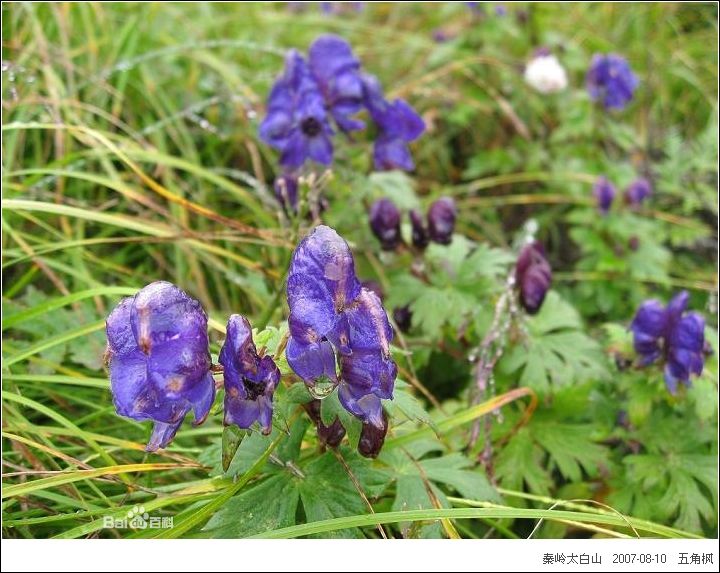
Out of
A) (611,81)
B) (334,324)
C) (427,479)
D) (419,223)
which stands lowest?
→ (427,479)

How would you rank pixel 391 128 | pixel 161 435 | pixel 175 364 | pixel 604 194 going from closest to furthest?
1. pixel 175 364
2. pixel 161 435
3. pixel 391 128
4. pixel 604 194

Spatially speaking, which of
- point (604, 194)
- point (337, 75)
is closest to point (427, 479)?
point (337, 75)

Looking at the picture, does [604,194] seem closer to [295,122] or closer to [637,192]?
[637,192]

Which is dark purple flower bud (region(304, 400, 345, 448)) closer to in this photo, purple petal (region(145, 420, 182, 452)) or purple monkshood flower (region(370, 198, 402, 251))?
purple petal (region(145, 420, 182, 452))

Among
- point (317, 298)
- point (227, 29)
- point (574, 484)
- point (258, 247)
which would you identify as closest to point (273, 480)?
point (317, 298)

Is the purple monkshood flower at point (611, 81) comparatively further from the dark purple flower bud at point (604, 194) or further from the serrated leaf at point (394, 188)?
the serrated leaf at point (394, 188)

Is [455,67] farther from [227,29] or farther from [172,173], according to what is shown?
[172,173]

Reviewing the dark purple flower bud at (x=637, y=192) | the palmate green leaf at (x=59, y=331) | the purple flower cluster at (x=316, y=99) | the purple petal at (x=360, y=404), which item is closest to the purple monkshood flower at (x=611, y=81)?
the dark purple flower bud at (x=637, y=192)

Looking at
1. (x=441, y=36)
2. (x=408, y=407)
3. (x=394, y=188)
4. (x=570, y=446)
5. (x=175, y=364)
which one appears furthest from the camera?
(x=441, y=36)
